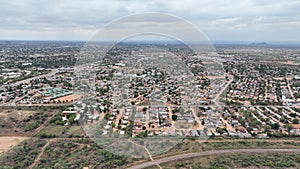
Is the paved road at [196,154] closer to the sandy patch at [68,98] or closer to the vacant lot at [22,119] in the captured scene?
the vacant lot at [22,119]

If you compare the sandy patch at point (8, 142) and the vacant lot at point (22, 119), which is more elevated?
the vacant lot at point (22, 119)

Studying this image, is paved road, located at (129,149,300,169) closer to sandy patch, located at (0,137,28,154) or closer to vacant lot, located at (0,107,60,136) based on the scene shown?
sandy patch, located at (0,137,28,154)

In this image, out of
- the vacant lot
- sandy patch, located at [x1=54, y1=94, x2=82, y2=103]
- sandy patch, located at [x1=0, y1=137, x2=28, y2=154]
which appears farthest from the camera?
sandy patch, located at [x1=54, y1=94, x2=82, y2=103]

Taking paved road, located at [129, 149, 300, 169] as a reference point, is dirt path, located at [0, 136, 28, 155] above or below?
below

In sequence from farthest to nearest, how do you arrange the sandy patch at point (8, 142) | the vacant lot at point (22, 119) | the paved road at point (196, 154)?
the vacant lot at point (22, 119), the sandy patch at point (8, 142), the paved road at point (196, 154)

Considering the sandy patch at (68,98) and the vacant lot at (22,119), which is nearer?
the vacant lot at (22,119)

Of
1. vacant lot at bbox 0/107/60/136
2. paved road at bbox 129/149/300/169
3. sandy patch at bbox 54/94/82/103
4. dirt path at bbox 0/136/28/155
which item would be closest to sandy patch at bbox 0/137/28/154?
dirt path at bbox 0/136/28/155

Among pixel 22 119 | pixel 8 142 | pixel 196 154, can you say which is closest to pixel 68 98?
pixel 22 119

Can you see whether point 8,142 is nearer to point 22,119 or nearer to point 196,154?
point 22,119

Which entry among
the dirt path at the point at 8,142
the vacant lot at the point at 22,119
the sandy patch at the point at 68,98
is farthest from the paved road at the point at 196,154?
the sandy patch at the point at 68,98
